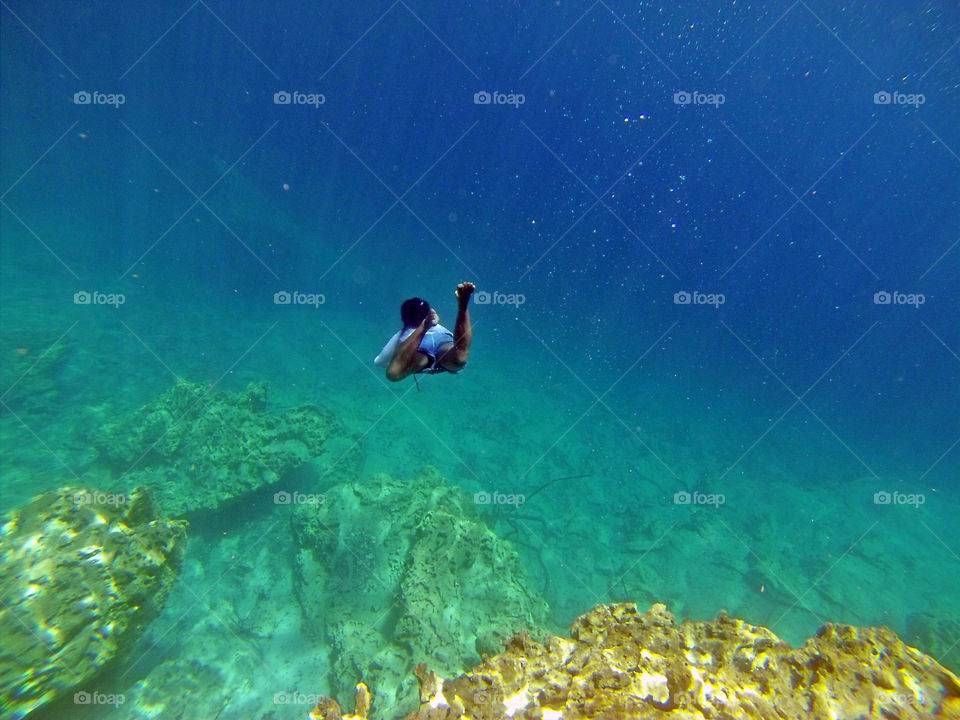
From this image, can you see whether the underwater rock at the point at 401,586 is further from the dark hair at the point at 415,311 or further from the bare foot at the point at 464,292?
the bare foot at the point at 464,292

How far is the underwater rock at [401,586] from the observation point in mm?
5785

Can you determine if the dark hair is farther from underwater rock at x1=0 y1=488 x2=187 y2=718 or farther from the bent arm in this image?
underwater rock at x1=0 y1=488 x2=187 y2=718

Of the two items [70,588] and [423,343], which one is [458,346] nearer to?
[423,343]

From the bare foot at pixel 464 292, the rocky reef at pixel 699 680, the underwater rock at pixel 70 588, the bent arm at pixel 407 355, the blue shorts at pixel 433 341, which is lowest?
the rocky reef at pixel 699 680

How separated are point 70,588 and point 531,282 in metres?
71.3

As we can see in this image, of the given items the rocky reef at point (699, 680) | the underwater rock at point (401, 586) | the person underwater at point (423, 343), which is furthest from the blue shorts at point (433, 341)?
the underwater rock at point (401, 586)

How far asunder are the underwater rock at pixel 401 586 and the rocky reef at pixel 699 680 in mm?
2262

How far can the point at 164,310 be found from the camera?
23547 mm

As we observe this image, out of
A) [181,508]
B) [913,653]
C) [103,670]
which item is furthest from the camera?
[181,508]

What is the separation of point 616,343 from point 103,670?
59278 mm

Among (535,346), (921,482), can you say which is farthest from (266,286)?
(921,482)

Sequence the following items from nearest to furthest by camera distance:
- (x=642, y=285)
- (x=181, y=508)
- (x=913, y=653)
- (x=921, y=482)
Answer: (x=913, y=653) < (x=181, y=508) < (x=921, y=482) < (x=642, y=285)

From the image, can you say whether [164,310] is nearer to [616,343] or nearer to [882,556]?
[882,556]

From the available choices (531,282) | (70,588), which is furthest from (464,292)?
(531,282)
